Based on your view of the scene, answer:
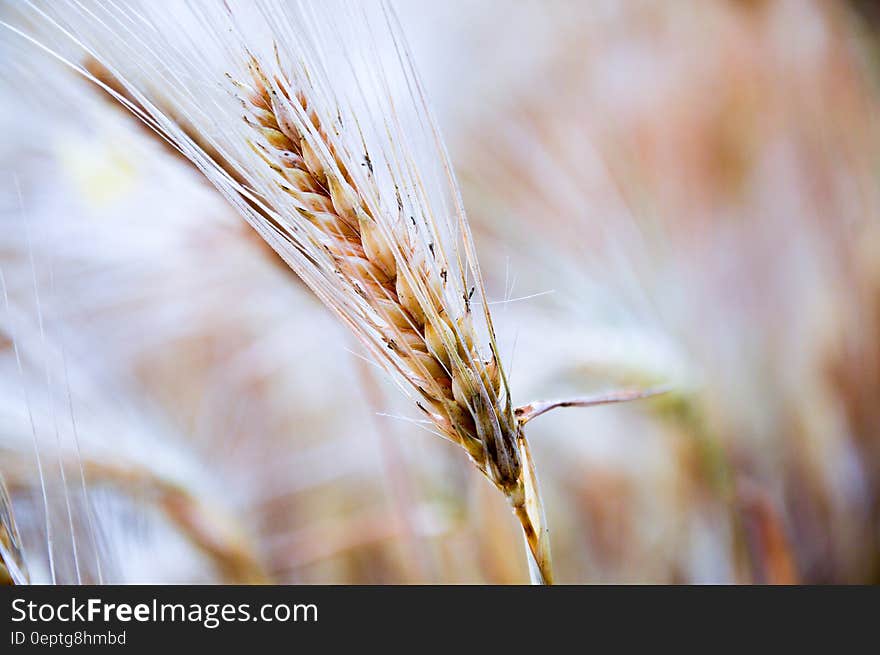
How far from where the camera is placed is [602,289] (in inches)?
39.1

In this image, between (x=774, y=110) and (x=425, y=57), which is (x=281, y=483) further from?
(x=774, y=110)

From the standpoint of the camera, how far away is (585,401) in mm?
793

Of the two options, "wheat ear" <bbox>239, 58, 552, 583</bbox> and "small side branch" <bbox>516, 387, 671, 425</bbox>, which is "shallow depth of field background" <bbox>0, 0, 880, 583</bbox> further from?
"wheat ear" <bbox>239, 58, 552, 583</bbox>

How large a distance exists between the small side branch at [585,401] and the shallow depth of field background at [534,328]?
0.03 meters

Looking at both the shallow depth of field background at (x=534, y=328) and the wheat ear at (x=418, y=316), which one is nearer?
the wheat ear at (x=418, y=316)

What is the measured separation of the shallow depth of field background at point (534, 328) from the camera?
37.0 inches

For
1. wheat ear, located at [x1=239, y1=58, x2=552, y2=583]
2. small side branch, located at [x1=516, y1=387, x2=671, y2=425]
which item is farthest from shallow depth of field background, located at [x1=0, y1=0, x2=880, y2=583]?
wheat ear, located at [x1=239, y1=58, x2=552, y2=583]

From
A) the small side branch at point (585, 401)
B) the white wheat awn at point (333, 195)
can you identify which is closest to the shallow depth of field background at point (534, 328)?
the small side branch at point (585, 401)

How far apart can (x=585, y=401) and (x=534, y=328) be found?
0.66 ft

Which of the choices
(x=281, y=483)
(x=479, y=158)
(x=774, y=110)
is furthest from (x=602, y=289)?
(x=281, y=483)

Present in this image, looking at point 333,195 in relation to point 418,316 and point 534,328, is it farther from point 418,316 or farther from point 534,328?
point 534,328

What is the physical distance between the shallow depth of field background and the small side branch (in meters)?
0.03

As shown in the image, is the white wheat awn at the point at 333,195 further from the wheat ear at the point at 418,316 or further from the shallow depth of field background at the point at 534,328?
the shallow depth of field background at the point at 534,328
